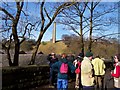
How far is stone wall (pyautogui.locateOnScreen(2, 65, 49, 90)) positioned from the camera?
13164 mm

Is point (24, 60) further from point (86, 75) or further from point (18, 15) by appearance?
point (86, 75)

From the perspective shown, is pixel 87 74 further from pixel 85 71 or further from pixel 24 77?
pixel 24 77

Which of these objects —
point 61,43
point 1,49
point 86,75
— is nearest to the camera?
point 86,75

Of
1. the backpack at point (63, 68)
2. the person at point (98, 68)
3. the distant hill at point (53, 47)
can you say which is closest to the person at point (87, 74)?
the backpack at point (63, 68)

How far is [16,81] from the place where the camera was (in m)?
14.3

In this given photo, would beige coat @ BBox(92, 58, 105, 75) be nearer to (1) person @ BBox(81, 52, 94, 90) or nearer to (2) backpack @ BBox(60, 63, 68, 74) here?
(2) backpack @ BBox(60, 63, 68, 74)

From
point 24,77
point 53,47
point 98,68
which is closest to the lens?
point 98,68

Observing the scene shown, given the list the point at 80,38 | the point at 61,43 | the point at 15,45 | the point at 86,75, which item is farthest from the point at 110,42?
the point at 86,75

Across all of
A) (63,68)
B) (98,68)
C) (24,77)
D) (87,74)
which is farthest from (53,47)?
(87,74)

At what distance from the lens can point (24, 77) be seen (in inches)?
603

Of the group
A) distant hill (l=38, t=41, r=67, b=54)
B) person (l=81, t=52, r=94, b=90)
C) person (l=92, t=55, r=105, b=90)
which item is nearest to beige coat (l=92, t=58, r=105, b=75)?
person (l=92, t=55, r=105, b=90)

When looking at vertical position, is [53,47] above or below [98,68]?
above

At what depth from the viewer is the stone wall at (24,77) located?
13164 millimetres

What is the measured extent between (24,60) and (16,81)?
489 inches
